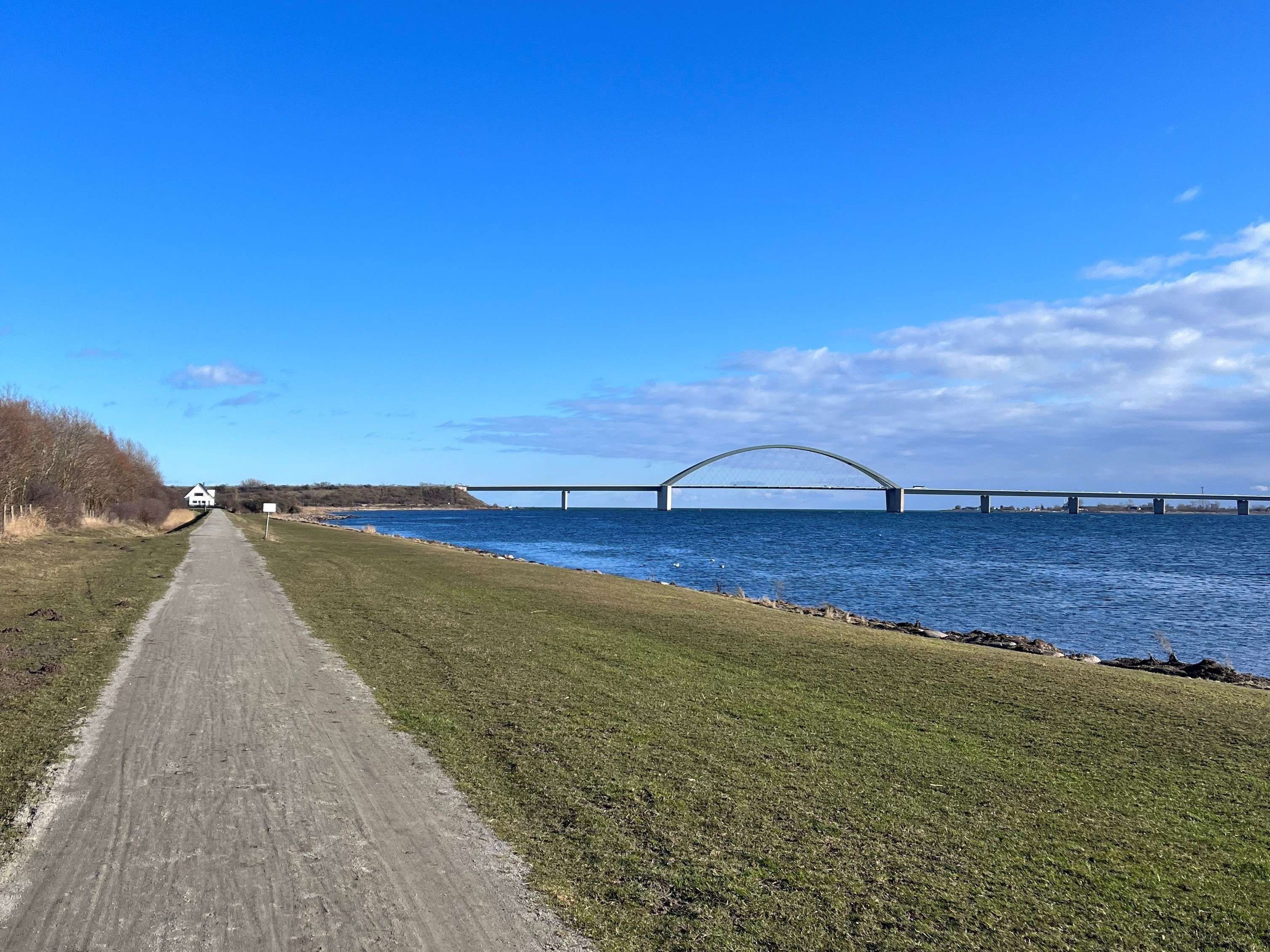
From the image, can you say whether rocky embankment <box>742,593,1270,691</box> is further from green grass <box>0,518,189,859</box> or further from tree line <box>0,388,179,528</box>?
tree line <box>0,388,179,528</box>

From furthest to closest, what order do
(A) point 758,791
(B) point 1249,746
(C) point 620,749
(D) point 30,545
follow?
(D) point 30,545 → (B) point 1249,746 → (C) point 620,749 → (A) point 758,791

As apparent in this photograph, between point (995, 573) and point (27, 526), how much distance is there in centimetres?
4755

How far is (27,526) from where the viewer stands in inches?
1485

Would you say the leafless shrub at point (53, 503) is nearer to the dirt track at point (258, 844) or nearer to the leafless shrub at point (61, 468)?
the leafless shrub at point (61, 468)

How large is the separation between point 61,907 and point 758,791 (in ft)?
14.7

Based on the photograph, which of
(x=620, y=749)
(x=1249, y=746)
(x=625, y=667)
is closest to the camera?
(x=620, y=749)

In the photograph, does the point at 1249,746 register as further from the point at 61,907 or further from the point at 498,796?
the point at 61,907

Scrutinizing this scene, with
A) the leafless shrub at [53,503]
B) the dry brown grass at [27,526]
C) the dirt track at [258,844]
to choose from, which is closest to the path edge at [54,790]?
the dirt track at [258,844]

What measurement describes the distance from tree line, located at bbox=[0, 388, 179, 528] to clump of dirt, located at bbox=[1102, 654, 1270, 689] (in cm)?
4354

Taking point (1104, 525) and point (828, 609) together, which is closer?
point (828, 609)

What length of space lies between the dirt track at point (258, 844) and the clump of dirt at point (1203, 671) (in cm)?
1346

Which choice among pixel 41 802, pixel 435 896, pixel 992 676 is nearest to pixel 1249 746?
pixel 992 676

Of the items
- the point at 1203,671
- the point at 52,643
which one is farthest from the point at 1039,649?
the point at 52,643

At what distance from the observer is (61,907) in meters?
4.45
